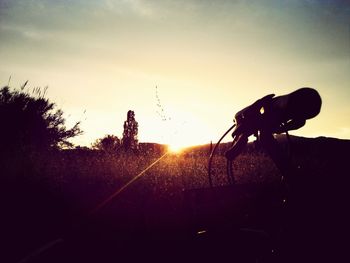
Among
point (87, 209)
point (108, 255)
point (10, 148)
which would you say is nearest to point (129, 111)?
point (10, 148)

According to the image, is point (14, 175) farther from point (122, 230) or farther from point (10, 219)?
point (122, 230)

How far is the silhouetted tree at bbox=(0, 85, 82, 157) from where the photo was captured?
300 inches

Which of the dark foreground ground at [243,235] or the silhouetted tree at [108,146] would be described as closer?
the dark foreground ground at [243,235]

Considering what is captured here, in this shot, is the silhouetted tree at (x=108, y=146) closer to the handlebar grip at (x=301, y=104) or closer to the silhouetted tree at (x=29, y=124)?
the silhouetted tree at (x=29, y=124)

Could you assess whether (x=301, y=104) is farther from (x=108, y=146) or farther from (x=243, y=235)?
(x=108, y=146)

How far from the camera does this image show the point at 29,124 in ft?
31.7

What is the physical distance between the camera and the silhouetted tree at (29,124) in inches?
300

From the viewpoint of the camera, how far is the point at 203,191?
1.82 metres

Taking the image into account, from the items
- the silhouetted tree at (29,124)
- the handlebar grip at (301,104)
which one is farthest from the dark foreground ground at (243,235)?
the silhouetted tree at (29,124)

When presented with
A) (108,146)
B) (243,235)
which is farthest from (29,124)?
(243,235)

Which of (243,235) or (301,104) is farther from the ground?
(301,104)

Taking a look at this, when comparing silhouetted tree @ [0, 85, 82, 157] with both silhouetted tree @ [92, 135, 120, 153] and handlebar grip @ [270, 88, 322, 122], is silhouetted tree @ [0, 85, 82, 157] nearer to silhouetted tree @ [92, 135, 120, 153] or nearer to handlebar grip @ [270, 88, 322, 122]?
silhouetted tree @ [92, 135, 120, 153]

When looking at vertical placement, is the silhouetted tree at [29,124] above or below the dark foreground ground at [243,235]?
above

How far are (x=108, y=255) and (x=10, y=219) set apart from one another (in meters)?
2.15
